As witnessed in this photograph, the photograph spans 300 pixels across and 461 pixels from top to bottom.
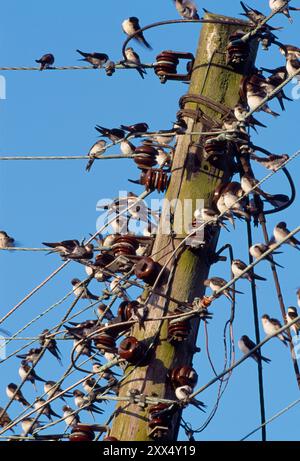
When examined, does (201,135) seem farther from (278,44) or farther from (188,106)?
(278,44)

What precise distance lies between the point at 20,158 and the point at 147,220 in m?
→ 1.53

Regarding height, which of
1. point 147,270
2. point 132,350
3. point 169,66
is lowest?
point 132,350

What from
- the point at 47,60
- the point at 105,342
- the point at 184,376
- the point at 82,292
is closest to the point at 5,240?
the point at 47,60

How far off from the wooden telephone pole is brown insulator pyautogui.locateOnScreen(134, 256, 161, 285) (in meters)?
0.08

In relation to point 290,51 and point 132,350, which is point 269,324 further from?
point 132,350

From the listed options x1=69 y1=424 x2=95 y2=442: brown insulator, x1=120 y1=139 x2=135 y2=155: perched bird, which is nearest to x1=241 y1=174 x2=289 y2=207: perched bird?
x1=120 y1=139 x2=135 y2=155: perched bird

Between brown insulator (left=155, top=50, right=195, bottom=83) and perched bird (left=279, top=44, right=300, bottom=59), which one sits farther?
perched bird (left=279, top=44, right=300, bottom=59)

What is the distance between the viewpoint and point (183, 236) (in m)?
10.6

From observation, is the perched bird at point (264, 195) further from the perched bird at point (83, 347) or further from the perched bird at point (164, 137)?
the perched bird at point (83, 347)

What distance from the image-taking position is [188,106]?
37.1 ft

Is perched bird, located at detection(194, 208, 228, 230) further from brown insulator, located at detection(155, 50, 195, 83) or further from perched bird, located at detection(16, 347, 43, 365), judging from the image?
perched bird, located at detection(16, 347, 43, 365)

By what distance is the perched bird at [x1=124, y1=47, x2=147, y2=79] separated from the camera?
12.4 m

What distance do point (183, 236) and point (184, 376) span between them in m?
1.18
